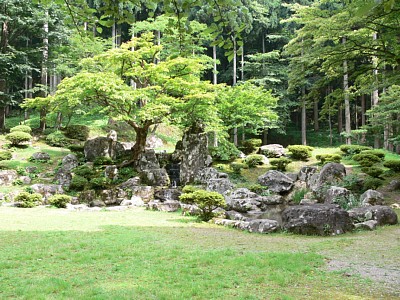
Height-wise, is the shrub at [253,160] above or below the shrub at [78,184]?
above

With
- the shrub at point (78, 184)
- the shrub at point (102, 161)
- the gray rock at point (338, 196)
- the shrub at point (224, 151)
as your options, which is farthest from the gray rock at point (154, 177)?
the gray rock at point (338, 196)

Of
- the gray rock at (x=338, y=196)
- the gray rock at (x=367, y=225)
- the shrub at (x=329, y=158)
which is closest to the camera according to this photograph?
the gray rock at (x=367, y=225)

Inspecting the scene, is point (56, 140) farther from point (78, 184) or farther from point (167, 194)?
point (167, 194)

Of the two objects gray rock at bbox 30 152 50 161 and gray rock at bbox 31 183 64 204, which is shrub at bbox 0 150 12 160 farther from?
gray rock at bbox 31 183 64 204

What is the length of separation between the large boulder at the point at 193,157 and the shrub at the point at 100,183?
3.39 m

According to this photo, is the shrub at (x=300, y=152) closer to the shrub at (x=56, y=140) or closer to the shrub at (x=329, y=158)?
the shrub at (x=329, y=158)

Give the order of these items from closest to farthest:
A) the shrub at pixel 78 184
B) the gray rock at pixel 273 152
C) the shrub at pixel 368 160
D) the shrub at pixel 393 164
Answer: the shrub at pixel 78 184
the shrub at pixel 393 164
the shrub at pixel 368 160
the gray rock at pixel 273 152

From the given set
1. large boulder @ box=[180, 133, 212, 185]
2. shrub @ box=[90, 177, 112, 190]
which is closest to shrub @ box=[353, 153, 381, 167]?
large boulder @ box=[180, 133, 212, 185]

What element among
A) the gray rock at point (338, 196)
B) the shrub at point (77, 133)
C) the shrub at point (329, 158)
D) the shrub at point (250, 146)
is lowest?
the gray rock at point (338, 196)

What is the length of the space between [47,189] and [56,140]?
6.68 meters

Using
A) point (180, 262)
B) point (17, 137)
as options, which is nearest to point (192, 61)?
point (17, 137)

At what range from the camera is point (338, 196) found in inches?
427

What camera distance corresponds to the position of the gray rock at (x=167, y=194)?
13.0 m

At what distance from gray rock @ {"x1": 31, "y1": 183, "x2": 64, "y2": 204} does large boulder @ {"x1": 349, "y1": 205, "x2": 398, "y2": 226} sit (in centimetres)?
1086
